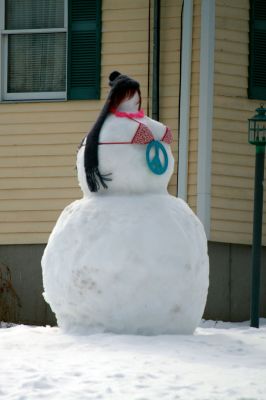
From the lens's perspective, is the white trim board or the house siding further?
the house siding

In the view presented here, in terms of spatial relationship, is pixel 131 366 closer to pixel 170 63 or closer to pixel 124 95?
pixel 124 95

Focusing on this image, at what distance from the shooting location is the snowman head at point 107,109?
955cm

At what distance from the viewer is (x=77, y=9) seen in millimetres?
15445

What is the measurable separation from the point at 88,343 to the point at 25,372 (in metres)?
1.03

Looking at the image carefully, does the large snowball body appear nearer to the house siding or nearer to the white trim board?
the white trim board

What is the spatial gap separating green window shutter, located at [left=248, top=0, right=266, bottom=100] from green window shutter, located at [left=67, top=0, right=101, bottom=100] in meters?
1.82

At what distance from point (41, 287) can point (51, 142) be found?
174cm

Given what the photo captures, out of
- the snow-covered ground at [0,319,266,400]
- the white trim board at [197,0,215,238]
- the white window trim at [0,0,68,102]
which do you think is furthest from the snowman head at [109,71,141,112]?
the white window trim at [0,0,68,102]

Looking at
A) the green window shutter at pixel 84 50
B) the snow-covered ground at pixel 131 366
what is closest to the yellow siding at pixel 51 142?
the green window shutter at pixel 84 50

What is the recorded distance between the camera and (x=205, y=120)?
14820 mm

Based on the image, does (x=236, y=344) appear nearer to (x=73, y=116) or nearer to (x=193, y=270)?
(x=193, y=270)

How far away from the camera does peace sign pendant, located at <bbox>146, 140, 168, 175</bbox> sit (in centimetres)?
956

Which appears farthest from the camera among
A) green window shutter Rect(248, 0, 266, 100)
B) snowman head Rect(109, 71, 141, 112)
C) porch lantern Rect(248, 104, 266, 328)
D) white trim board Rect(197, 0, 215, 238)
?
green window shutter Rect(248, 0, 266, 100)

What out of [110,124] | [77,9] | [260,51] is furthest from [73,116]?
[110,124]
